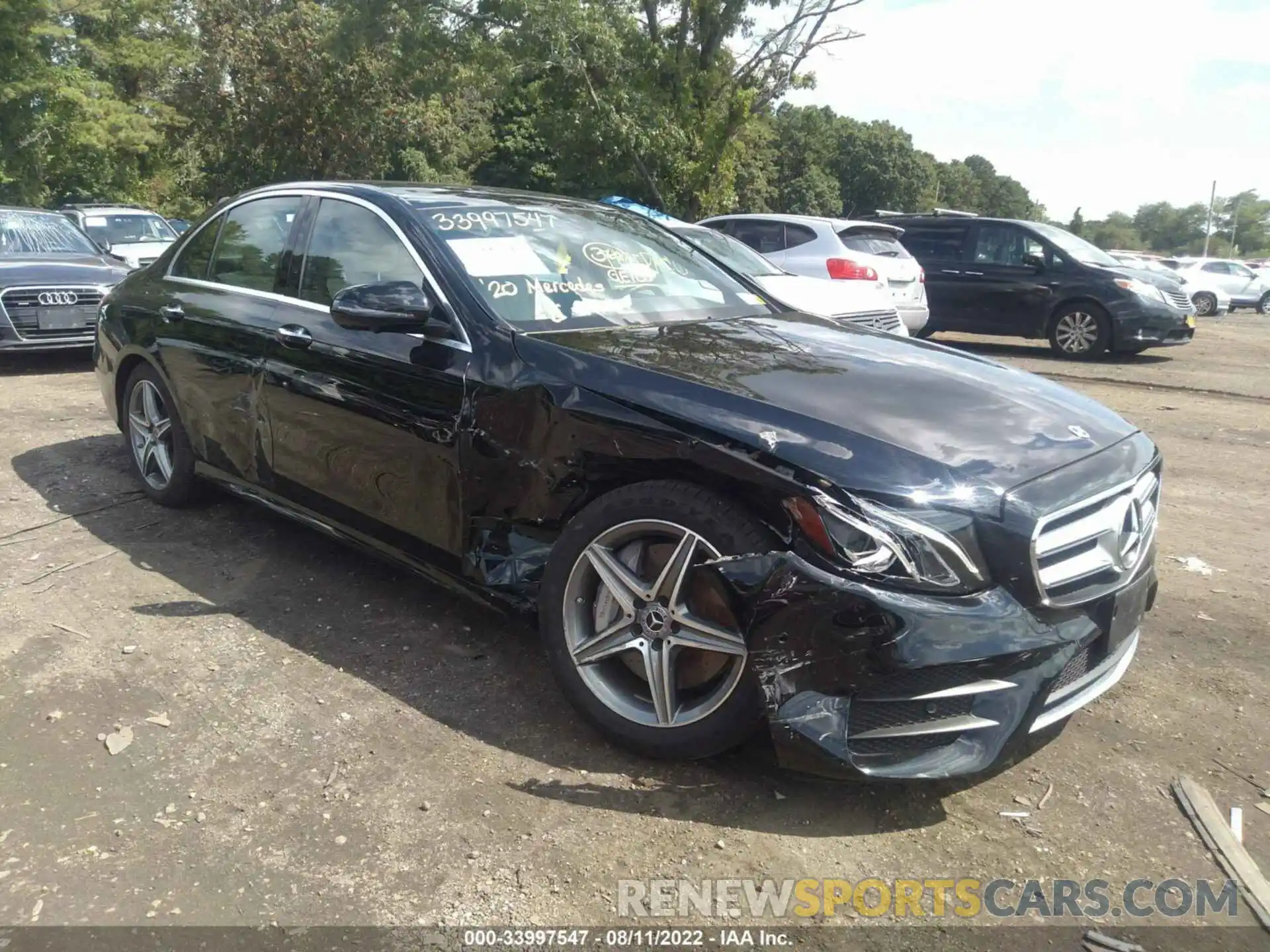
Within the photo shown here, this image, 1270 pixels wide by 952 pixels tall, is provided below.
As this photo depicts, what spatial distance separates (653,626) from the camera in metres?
2.88

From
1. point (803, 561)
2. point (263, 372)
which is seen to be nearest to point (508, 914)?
point (803, 561)

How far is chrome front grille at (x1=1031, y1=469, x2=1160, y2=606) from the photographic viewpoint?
2.63 m

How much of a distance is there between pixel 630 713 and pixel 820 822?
0.60 m

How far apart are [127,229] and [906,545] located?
16.7 meters

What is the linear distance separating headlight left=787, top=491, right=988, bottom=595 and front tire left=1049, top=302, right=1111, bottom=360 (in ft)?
38.3

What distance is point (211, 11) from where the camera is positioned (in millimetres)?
29391

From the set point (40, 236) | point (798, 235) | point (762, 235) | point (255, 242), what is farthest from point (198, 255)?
point (762, 235)

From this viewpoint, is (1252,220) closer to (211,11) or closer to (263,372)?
(211,11)

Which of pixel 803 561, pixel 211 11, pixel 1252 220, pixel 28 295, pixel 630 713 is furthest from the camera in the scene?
pixel 1252 220

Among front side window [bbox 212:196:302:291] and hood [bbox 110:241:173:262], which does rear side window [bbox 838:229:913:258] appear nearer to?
front side window [bbox 212:196:302:291]

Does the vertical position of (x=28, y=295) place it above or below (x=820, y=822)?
above

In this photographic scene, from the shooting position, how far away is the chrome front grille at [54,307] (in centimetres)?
889

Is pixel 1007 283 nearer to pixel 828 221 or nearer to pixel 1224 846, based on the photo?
pixel 828 221

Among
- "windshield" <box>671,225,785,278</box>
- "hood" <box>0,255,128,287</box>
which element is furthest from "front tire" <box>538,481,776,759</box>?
"hood" <box>0,255,128,287</box>
